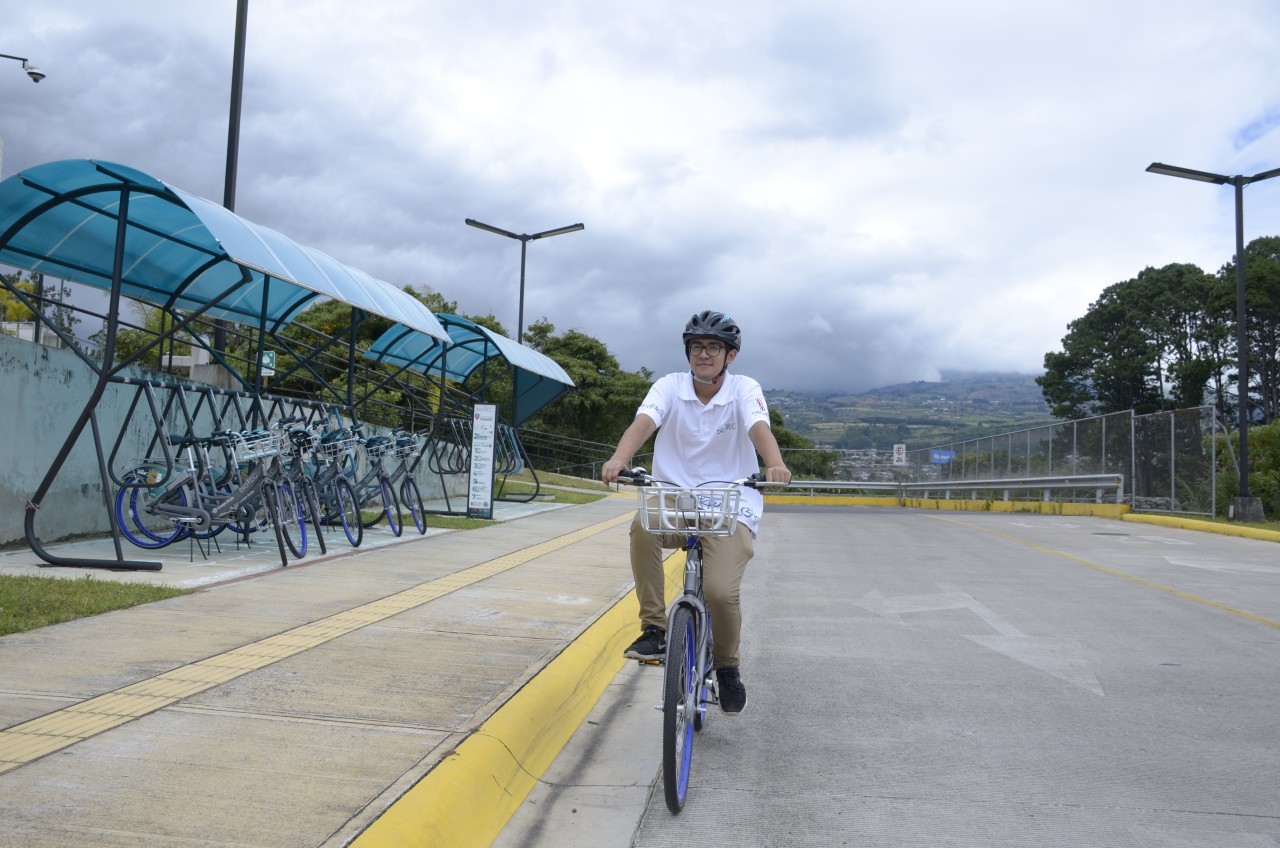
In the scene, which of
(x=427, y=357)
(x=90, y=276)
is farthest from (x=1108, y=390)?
(x=90, y=276)

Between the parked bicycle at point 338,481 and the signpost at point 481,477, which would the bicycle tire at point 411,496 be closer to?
the parked bicycle at point 338,481

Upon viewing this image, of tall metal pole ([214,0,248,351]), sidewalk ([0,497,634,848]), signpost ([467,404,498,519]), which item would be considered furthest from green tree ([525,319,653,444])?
sidewalk ([0,497,634,848])

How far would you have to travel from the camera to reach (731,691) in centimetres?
538

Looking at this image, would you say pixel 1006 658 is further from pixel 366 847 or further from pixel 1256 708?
pixel 366 847

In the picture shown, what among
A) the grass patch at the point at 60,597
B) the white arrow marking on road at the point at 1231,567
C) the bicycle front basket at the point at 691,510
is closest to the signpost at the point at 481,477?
the grass patch at the point at 60,597

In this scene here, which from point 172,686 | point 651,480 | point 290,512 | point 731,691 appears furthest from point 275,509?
point 651,480

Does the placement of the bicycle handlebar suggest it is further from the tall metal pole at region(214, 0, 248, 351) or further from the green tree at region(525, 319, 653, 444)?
the green tree at region(525, 319, 653, 444)

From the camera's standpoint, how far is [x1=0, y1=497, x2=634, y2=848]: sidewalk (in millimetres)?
3785

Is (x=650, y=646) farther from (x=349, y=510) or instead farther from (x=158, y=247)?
(x=158, y=247)

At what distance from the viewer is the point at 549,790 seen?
4.77m

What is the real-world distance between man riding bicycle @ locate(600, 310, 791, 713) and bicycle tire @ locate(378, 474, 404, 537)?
8.30 metres

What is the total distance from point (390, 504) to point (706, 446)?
347 inches

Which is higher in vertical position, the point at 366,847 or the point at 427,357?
the point at 427,357

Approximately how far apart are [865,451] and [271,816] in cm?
4185
